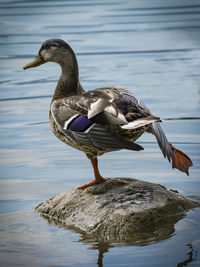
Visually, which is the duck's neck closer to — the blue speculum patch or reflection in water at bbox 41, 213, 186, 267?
the blue speculum patch

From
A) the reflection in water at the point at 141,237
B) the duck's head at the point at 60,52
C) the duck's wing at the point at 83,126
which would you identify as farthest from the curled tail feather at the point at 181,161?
the duck's head at the point at 60,52

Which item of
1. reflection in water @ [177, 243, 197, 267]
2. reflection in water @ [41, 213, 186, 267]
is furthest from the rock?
reflection in water @ [177, 243, 197, 267]

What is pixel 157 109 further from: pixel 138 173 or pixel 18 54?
pixel 18 54

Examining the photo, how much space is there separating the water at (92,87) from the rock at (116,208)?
0.11 meters

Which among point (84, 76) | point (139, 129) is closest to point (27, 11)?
point (84, 76)

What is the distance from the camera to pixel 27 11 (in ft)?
76.7

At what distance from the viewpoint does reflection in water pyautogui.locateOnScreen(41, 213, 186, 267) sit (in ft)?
18.9

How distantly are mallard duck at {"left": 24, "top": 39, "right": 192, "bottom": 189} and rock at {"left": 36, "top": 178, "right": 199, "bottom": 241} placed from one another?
269mm

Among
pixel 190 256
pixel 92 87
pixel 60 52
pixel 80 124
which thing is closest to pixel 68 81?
pixel 60 52

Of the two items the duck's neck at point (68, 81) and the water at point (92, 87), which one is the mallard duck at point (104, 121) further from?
the water at point (92, 87)

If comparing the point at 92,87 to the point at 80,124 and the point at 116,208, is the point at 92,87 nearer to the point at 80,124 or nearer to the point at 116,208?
the point at 80,124

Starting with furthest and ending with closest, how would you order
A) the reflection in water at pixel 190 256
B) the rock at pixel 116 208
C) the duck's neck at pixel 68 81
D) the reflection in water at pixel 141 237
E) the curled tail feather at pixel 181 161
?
the duck's neck at pixel 68 81 → the curled tail feather at pixel 181 161 → the rock at pixel 116 208 → the reflection in water at pixel 141 237 → the reflection in water at pixel 190 256

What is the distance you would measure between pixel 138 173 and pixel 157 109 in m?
3.20

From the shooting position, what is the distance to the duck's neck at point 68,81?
22.8 feet
